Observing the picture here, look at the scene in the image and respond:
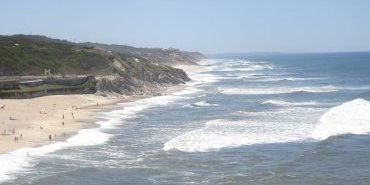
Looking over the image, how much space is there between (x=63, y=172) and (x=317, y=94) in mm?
46440

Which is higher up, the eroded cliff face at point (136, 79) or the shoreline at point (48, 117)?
the eroded cliff face at point (136, 79)

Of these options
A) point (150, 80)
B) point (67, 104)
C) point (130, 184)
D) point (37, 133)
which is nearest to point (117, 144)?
point (37, 133)

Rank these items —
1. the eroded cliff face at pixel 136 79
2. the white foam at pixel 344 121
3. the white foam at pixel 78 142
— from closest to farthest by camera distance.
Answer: the white foam at pixel 78 142, the white foam at pixel 344 121, the eroded cliff face at pixel 136 79

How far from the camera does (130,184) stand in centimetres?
2484

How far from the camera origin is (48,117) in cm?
4606

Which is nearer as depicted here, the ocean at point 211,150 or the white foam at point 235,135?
the ocean at point 211,150

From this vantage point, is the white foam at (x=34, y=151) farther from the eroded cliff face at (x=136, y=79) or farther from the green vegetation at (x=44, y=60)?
the green vegetation at (x=44, y=60)

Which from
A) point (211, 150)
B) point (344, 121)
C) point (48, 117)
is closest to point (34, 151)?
point (211, 150)

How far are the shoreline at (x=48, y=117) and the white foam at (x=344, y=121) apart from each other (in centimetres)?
1611

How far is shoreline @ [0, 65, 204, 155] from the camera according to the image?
3566cm

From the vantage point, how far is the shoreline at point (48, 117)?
35656 mm

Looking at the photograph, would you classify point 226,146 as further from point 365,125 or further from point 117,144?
point 365,125

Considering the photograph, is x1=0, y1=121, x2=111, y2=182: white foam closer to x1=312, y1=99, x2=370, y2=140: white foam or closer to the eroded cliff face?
x1=312, y1=99, x2=370, y2=140: white foam

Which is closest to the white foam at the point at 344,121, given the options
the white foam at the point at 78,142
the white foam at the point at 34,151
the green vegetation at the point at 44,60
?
the white foam at the point at 34,151
